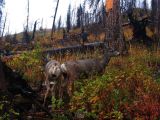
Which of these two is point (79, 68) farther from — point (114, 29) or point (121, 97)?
point (114, 29)

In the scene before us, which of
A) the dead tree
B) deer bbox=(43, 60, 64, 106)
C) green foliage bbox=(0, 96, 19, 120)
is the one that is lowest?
green foliage bbox=(0, 96, 19, 120)

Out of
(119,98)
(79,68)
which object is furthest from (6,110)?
(79,68)

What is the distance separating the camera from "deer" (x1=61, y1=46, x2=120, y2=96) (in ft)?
35.7

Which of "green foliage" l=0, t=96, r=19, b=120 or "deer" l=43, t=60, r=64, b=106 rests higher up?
"deer" l=43, t=60, r=64, b=106

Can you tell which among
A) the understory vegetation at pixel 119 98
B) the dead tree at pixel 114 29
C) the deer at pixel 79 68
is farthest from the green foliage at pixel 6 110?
the dead tree at pixel 114 29

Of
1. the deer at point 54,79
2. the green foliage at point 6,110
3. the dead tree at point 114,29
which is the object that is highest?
the dead tree at point 114,29

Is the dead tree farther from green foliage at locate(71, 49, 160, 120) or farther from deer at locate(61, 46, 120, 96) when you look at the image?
green foliage at locate(71, 49, 160, 120)

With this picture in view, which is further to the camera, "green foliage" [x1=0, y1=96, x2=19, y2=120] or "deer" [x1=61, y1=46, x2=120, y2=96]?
"deer" [x1=61, y1=46, x2=120, y2=96]

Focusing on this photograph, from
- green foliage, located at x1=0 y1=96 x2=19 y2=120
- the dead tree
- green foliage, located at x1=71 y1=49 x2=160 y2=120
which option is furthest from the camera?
the dead tree

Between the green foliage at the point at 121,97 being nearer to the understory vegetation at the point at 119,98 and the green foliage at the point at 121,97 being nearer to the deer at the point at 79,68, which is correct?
the understory vegetation at the point at 119,98

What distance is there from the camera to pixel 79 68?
38.5ft

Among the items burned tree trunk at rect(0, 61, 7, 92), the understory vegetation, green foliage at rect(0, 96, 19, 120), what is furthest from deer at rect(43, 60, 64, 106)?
green foliage at rect(0, 96, 19, 120)

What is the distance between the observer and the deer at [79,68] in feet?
35.7

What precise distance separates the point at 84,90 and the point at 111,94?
0.82 m
